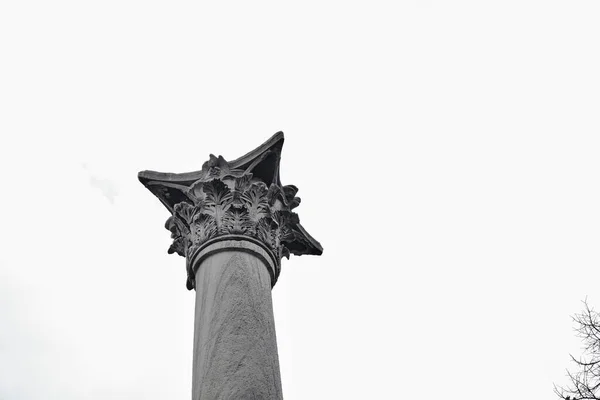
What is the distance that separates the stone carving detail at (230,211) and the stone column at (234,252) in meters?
0.01

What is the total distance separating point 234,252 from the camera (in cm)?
857

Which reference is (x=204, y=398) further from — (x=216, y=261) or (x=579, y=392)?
(x=579, y=392)

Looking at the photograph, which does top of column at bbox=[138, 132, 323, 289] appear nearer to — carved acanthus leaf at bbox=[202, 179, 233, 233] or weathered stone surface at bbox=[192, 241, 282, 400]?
carved acanthus leaf at bbox=[202, 179, 233, 233]

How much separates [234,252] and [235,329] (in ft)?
4.82

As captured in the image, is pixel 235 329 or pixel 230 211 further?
pixel 230 211

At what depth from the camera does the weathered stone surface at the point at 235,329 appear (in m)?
6.79

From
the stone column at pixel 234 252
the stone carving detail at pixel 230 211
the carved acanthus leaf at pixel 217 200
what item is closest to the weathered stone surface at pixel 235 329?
the stone column at pixel 234 252

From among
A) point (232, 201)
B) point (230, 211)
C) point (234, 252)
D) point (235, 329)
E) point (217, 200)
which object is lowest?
point (235, 329)

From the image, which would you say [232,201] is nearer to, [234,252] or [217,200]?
[217,200]

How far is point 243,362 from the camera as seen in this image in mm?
6941

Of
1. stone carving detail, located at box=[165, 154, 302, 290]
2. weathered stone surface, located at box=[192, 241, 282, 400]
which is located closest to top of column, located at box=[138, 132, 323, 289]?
stone carving detail, located at box=[165, 154, 302, 290]

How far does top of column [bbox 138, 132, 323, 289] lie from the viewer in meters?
9.02

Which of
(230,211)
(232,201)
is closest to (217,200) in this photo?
(232,201)

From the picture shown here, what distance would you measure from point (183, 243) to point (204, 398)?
3295mm
